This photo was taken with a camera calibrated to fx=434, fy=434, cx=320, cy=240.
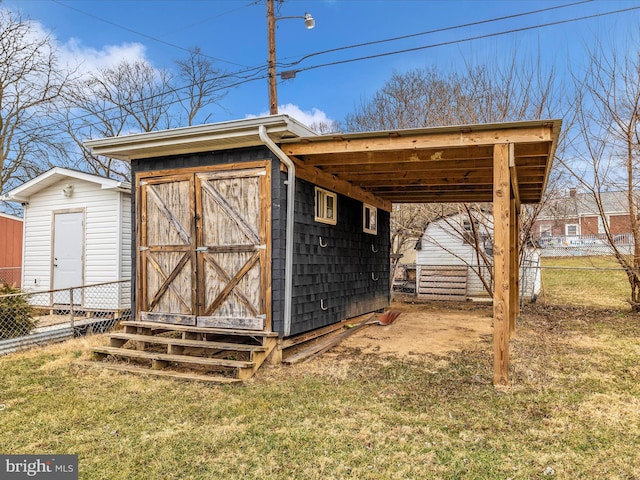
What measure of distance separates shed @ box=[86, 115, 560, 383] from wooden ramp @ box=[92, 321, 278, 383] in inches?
1.4

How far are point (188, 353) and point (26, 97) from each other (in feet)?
47.2

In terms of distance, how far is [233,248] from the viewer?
5.21 metres

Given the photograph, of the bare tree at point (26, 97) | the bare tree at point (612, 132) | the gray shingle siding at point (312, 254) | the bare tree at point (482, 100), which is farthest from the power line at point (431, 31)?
the bare tree at point (26, 97)

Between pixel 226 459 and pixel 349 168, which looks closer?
pixel 226 459

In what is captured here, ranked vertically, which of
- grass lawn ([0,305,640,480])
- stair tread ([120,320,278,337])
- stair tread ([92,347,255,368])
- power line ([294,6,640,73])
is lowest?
grass lawn ([0,305,640,480])

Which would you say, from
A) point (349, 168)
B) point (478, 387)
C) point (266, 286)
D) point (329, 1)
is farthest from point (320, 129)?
point (478, 387)

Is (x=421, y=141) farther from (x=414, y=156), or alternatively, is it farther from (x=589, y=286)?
(x=589, y=286)

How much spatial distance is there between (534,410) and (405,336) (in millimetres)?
2955

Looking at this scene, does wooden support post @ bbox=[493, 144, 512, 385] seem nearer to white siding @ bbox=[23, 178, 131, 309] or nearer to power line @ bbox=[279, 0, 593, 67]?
power line @ bbox=[279, 0, 593, 67]

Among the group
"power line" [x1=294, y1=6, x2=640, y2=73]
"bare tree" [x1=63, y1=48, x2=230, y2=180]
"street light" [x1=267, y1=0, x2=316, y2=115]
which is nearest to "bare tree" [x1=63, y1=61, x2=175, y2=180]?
"bare tree" [x1=63, y1=48, x2=230, y2=180]

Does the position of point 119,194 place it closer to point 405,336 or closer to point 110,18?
point 405,336

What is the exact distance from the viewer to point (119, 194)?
7961mm

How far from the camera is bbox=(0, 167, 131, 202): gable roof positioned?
779 centimetres

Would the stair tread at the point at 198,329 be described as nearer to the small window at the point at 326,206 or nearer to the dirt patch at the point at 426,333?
the dirt patch at the point at 426,333
